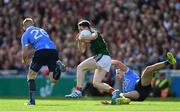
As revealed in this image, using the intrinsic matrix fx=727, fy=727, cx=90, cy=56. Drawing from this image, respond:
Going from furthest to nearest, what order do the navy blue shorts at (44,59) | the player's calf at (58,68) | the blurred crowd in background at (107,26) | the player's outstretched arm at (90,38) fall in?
the blurred crowd in background at (107,26) < the player's calf at (58,68) < the navy blue shorts at (44,59) < the player's outstretched arm at (90,38)

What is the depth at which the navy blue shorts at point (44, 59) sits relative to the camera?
18.8 m

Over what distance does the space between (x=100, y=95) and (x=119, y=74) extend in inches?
342

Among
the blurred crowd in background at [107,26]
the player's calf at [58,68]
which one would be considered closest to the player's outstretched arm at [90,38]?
the player's calf at [58,68]

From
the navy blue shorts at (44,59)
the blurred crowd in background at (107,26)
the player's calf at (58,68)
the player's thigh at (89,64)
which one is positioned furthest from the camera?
the blurred crowd in background at (107,26)

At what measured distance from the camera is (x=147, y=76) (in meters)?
18.7

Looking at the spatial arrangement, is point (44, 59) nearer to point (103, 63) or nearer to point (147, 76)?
point (103, 63)

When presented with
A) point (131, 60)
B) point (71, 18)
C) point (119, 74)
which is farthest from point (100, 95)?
point (119, 74)

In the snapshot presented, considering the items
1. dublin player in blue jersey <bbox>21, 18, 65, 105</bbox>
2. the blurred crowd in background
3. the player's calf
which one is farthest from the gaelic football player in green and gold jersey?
the blurred crowd in background

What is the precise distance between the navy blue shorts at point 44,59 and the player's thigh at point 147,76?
240 centimetres

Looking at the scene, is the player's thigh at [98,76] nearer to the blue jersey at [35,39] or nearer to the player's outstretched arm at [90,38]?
the player's outstretched arm at [90,38]

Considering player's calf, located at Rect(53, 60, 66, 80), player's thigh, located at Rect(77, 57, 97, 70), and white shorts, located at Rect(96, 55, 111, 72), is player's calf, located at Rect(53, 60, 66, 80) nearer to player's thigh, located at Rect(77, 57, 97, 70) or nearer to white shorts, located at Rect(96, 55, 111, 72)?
player's thigh, located at Rect(77, 57, 97, 70)

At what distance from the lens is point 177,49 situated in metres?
29.3

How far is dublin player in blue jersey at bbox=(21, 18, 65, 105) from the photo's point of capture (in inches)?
729

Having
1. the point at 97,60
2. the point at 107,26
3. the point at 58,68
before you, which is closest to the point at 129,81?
the point at 97,60
